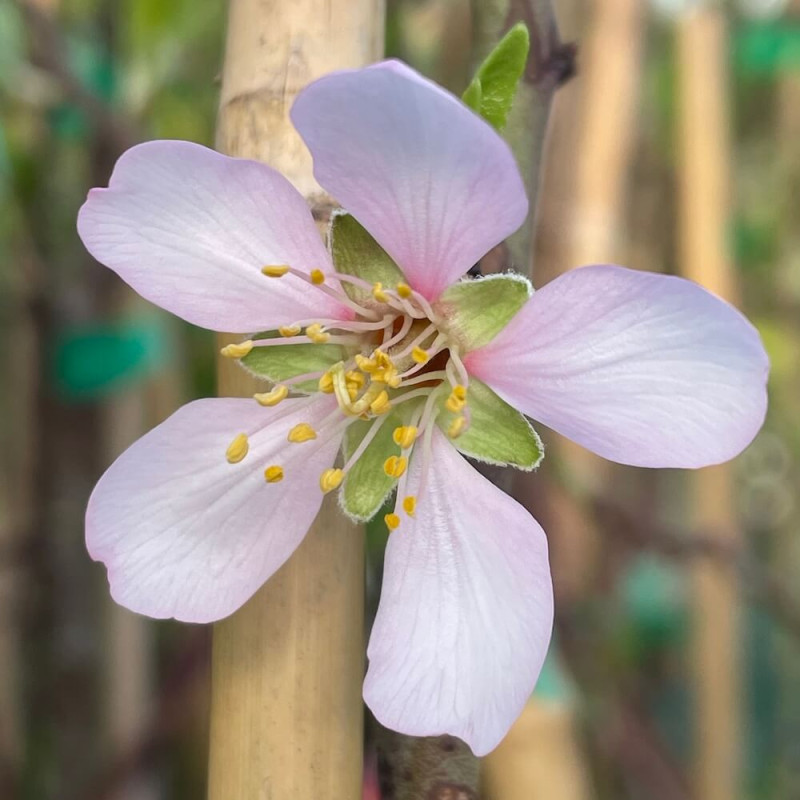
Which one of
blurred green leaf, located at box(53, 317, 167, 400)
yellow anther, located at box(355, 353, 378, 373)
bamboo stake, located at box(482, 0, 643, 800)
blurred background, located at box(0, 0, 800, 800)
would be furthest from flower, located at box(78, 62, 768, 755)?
bamboo stake, located at box(482, 0, 643, 800)

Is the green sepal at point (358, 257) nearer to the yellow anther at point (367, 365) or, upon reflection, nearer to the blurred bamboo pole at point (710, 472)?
the yellow anther at point (367, 365)

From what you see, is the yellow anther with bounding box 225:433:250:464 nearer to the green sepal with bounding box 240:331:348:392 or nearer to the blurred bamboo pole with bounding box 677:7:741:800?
the green sepal with bounding box 240:331:348:392

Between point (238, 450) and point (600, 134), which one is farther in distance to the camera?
point (600, 134)

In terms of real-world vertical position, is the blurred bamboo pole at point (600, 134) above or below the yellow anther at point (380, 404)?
above

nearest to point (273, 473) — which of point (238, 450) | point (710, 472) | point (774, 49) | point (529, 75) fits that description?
point (238, 450)

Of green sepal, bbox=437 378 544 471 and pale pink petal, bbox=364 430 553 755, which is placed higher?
green sepal, bbox=437 378 544 471

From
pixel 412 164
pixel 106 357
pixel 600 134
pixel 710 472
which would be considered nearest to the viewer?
pixel 412 164

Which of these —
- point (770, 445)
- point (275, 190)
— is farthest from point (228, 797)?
point (770, 445)

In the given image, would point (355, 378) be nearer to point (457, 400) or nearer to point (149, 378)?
point (457, 400)

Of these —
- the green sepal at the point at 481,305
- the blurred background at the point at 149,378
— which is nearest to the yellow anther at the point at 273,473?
the green sepal at the point at 481,305
